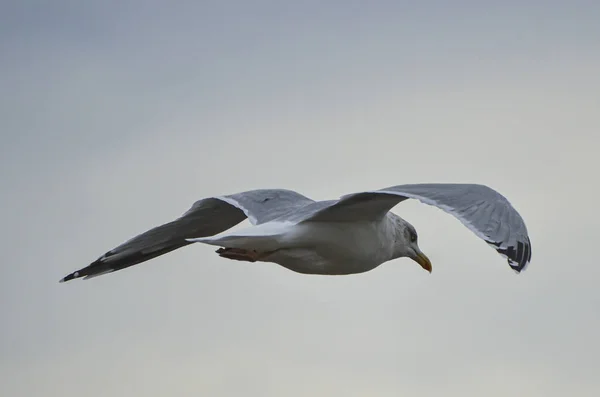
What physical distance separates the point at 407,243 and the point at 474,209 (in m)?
2.25

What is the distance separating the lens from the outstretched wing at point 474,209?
7.96 meters

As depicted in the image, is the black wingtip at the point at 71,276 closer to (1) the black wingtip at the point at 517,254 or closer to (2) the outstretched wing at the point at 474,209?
(2) the outstretched wing at the point at 474,209

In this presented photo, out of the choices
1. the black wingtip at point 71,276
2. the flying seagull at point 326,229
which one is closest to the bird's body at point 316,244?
the flying seagull at point 326,229

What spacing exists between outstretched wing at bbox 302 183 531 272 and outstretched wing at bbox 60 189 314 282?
0.84m

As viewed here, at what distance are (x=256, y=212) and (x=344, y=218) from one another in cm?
72

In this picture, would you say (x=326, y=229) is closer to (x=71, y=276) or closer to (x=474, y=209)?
(x=474, y=209)

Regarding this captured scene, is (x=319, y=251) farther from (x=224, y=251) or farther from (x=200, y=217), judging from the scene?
(x=200, y=217)

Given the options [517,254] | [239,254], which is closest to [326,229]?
[239,254]

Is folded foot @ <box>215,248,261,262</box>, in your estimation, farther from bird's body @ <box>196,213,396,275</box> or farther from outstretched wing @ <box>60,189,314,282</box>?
outstretched wing @ <box>60,189,314,282</box>

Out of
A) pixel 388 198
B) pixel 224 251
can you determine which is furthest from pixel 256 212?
pixel 388 198

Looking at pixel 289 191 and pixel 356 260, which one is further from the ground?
pixel 289 191

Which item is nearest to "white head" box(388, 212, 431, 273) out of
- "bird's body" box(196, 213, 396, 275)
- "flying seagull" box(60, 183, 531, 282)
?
"flying seagull" box(60, 183, 531, 282)

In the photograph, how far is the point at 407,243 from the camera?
10.5m

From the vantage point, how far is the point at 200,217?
10578 mm
